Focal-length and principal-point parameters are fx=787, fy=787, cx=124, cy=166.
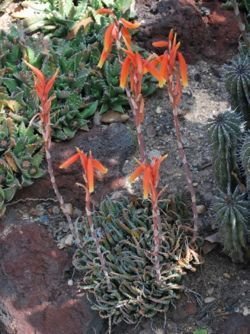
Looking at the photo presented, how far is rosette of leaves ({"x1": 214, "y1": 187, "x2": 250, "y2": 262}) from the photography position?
3586 mm

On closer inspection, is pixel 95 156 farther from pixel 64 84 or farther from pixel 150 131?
pixel 64 84

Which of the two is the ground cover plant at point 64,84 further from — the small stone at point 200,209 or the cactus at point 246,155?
the cactus at point 246,155

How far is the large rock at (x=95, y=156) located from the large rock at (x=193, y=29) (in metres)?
0.74

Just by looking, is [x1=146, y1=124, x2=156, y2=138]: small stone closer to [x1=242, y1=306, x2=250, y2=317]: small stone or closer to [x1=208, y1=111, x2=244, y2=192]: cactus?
[x1=208, y1=111, x2=244, y2=192]: cactus

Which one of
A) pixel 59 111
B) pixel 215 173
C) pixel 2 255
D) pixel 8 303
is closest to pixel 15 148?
pixel 59 111

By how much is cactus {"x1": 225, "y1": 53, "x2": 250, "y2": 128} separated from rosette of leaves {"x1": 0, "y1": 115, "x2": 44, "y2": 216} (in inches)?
44.9

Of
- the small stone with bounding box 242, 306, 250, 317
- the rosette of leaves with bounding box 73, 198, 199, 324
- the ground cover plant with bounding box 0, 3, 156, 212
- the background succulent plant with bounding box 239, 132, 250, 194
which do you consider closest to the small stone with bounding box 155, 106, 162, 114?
the ground cover plant with bounding box 0, 3, 156, 212

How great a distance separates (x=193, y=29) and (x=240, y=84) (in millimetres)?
1183

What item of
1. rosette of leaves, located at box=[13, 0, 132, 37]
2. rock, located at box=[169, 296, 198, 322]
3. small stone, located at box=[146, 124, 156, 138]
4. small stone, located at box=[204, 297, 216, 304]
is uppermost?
rosette of leaves, located at box=[13, 0, 132, 37]

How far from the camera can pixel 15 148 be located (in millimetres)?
4406

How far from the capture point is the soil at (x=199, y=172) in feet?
12.5

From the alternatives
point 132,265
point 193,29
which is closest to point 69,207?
point 132,265

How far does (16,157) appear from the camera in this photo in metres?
4.38

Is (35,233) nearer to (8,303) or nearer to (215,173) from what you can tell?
(8,303)
